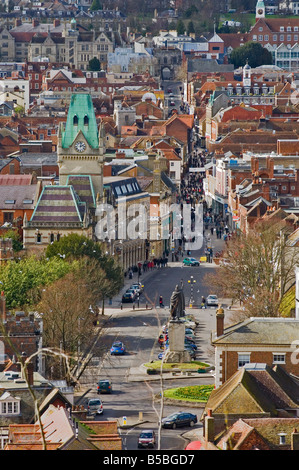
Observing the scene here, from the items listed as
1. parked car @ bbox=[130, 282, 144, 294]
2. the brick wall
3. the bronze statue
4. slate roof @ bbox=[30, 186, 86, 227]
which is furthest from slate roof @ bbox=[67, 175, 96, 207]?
the brick wall

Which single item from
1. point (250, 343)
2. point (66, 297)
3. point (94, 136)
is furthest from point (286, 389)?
point (94, 136)

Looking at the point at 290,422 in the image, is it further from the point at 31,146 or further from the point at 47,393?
the point at 31,146

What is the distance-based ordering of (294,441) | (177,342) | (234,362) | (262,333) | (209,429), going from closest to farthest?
(294,441), (209,429), (234,362), (262,333), (177,342)

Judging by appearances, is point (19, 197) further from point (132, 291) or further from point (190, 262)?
point (132, 291)

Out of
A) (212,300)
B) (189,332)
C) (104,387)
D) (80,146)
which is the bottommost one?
(212,300)

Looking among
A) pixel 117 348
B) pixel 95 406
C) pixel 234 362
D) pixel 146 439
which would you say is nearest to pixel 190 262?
pixel 117 348
